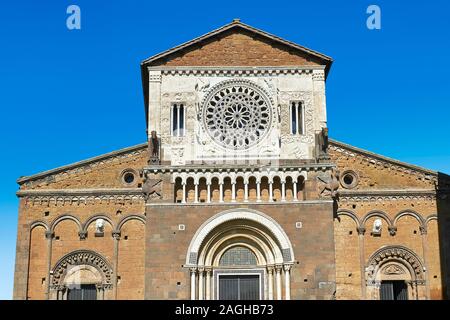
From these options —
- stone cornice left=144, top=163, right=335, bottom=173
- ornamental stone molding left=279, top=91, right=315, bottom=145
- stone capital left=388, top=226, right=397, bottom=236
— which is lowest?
stone capital left=388, top=226, right=397, bottom=236

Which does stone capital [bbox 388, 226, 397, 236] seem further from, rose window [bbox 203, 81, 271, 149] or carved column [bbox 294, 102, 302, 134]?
rose window [bbox 203, 81, 271, 149]

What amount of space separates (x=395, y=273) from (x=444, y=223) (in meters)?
3.08

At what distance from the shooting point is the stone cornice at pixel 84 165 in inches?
1238

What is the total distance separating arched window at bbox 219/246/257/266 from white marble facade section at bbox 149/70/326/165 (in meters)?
3.88

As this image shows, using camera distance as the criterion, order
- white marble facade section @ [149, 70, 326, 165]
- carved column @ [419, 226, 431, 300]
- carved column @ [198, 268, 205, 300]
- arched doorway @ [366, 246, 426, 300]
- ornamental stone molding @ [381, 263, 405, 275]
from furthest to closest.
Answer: ornamental stone molding @ [381, 263, 405, 275] < arched doorway @ [366, 246, 426, 300] < carved column @ [419, 226, 431, 300] < white marble facade section @ [149, 70, 326, 165] < carved column @ [198, 268, 205, 300]

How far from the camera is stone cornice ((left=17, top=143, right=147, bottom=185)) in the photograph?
31453 mm

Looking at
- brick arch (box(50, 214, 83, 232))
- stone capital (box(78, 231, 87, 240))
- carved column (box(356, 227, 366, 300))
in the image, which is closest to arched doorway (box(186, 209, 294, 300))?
carved column (box(356, 227, 366, 300))

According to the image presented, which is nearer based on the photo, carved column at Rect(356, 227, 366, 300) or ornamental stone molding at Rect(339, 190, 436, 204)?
carved column at Rect(356, 227, 366, 300)

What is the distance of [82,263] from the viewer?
101 ft

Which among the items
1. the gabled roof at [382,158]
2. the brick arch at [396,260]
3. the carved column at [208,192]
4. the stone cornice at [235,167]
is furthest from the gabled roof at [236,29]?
the brick arch at [396,260]

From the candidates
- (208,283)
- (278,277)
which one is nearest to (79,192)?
(208,283)

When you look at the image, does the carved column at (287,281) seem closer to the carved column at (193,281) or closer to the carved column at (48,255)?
the carved column at (193,281)

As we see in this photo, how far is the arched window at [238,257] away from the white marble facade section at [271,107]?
3880 millimetres
